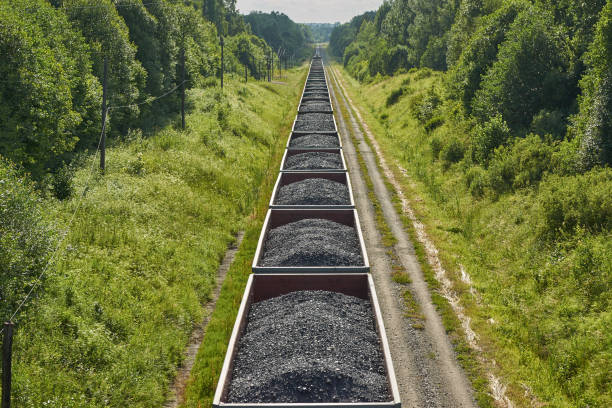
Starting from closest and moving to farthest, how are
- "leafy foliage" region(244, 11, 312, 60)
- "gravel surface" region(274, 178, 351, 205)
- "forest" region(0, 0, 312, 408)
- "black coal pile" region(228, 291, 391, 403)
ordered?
"black coal pile" region(228, 291, 391, 403)
"forest" region(0, 0, 312, 408)
"gravel surface" region(274, 178, 351, 205)
"leafy foliage" region(244, 11, 312, 60)

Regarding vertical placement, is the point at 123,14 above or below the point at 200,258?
above

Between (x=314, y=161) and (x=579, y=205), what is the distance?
1270cm

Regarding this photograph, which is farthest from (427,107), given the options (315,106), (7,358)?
(7,358)

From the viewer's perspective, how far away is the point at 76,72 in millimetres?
21578

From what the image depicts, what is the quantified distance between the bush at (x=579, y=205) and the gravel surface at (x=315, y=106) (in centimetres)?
2926

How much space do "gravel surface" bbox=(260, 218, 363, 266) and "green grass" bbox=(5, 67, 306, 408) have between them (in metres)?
1.94

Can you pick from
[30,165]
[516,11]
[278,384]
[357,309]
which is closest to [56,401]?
[278,384]

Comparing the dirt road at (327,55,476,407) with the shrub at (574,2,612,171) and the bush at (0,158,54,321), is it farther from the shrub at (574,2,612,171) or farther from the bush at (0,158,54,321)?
the bush at (0,158,54,321)

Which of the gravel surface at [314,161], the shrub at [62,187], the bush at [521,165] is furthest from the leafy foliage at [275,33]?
the shrub at [62,187]

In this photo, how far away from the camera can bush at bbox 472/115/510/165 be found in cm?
2220

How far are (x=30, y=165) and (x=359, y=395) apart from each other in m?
16.4

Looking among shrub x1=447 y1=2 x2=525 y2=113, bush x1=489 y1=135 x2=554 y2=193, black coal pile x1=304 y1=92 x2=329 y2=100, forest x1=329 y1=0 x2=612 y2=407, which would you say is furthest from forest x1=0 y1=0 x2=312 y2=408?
black coal pile x1=304 y1=92 x2=329 y2=100

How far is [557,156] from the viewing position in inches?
707

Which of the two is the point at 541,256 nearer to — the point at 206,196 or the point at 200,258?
the point at 200,258
